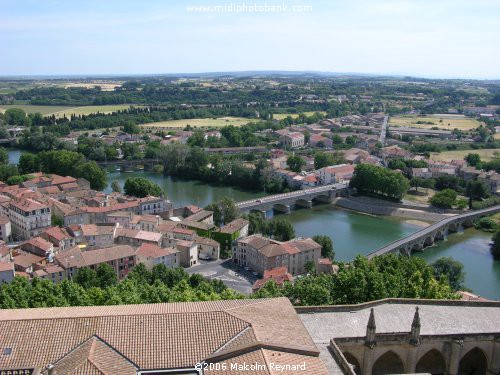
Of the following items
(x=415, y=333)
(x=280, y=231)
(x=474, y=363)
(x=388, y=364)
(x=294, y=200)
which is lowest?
(x=294, y=200)

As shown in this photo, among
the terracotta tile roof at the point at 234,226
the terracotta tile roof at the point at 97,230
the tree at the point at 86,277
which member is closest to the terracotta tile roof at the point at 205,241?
the terracotta tile roof at the point at 234,226

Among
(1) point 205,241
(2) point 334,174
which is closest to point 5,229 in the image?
(1) point 205,241

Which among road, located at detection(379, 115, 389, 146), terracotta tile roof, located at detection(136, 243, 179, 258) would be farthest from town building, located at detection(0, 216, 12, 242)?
road, located at detection(379, 115, 389, 146)

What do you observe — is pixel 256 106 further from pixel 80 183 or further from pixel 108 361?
pixel 108 361

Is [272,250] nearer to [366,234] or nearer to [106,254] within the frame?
[106,254]

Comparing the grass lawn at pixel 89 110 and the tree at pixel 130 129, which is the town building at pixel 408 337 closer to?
the tree at pixel 130 129

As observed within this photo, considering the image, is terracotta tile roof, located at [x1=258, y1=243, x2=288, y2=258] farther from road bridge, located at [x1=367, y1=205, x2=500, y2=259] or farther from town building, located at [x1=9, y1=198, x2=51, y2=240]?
town building, located at [x1=9, y1=198, x2=51, y2=240]
